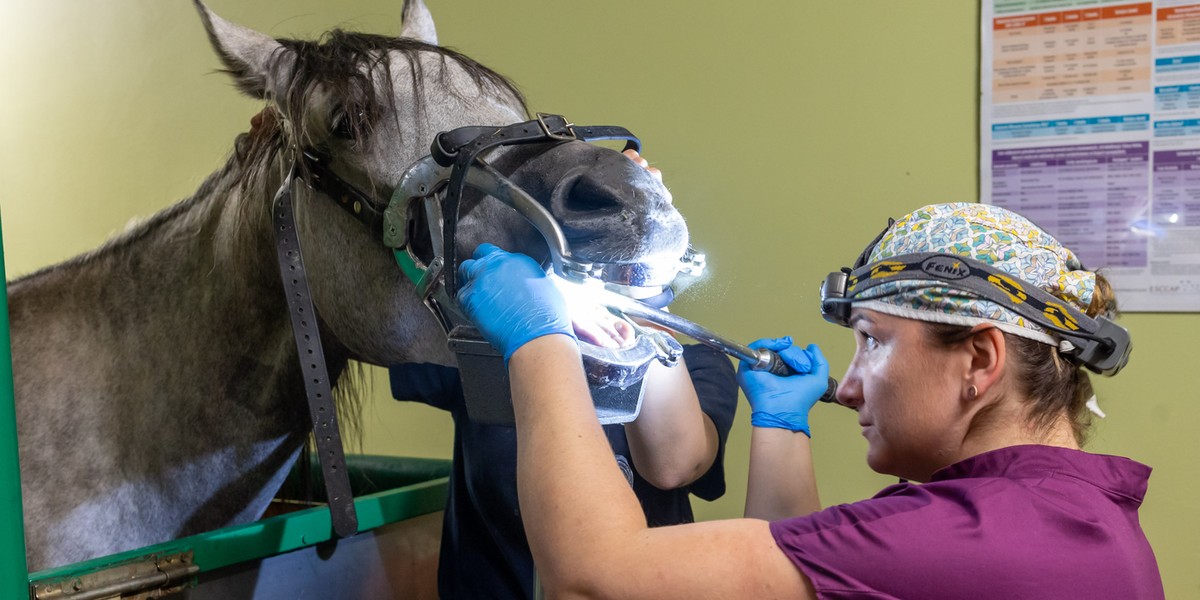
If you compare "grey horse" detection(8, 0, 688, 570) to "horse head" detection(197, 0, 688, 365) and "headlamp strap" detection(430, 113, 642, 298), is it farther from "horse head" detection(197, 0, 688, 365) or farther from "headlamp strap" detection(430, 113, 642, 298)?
"headlamp strap" detection(430, 113, 642, 298)

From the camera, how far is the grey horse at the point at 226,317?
1121mm

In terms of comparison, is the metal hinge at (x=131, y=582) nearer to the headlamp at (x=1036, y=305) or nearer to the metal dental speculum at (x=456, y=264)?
the metal dental speculum at (x=456, y=264)

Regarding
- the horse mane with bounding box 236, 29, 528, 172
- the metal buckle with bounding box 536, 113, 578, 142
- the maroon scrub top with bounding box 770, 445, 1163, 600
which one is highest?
the horse mane with bounding box 236, 29, 528, 172

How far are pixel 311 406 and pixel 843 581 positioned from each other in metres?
0.75

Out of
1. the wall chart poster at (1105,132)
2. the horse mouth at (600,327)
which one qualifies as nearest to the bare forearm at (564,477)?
the horse mouth at (600,327)

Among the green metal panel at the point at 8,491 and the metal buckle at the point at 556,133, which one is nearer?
the green metal panel at the point at 8,491

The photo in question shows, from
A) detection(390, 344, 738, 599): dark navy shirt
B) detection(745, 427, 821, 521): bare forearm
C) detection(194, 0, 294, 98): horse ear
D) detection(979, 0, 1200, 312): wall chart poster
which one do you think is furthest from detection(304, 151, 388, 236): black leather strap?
detection(979, 0, 1200, 312): wall chart poster

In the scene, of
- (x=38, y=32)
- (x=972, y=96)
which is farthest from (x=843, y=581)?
(x=38, y=32)

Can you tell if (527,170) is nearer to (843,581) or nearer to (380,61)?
(380,61)

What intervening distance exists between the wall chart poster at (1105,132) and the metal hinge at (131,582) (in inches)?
60.9

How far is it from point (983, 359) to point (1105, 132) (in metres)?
1.10

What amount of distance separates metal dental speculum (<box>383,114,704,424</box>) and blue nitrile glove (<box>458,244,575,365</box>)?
0.03 meters

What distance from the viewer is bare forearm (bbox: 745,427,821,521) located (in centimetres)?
116

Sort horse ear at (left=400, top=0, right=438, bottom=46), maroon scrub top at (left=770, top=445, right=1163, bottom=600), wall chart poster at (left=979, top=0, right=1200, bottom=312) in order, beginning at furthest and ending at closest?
wall chart poster at (left=979, top=0, right=1200, bottom=312) → horse ear at (left=400, top=0, right=438, bottom=46) → maroon scrub top at (left=770, top=445, right=1163, bottom=600)
